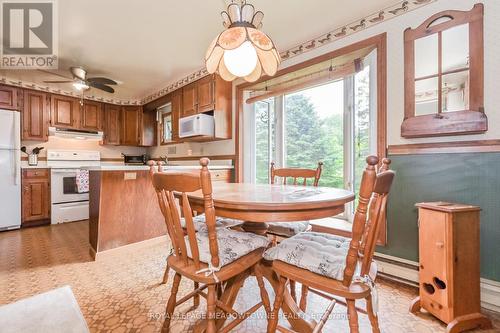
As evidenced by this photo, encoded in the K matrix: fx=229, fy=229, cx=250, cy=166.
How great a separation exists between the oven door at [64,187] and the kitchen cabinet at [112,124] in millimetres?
1020

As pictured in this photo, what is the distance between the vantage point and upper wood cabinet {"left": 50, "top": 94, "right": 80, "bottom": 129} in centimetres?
381

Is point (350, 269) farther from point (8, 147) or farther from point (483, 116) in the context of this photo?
point (8, 147)

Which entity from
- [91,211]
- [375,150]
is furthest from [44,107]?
[375,150]

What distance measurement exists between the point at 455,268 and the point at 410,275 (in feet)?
1.87

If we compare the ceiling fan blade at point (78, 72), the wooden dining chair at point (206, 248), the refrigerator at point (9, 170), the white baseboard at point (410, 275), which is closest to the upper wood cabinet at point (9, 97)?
the refrigerator at point (9, 170)

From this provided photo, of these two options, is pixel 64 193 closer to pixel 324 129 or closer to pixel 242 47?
pixel 242 47

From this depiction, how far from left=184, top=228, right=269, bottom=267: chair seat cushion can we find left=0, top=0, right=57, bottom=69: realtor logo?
7.66ft

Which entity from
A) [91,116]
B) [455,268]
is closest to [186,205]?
[455,268]

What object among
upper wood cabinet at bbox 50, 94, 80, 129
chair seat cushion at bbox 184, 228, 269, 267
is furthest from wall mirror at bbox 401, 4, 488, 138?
upper wood cabinet at bbox 50, 94, 80, 129

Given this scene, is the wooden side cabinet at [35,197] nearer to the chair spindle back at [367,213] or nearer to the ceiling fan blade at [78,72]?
the ceiling fan blade at [78,72]

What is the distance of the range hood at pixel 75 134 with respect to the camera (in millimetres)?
3750

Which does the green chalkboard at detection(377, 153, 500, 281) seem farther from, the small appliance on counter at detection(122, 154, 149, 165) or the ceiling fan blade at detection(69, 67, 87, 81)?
the small appliance on counter at detection(122, 154, 149, 165)

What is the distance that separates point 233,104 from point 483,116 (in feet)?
8.30

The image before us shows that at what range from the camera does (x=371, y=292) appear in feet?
3.08
